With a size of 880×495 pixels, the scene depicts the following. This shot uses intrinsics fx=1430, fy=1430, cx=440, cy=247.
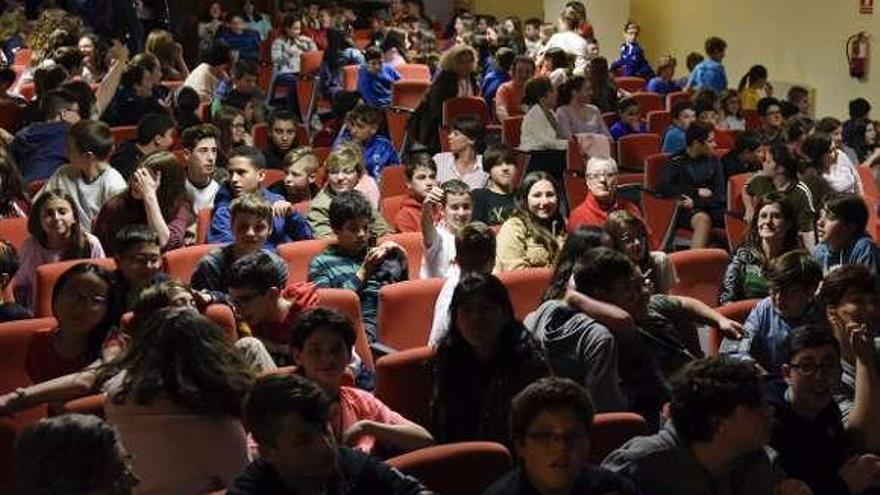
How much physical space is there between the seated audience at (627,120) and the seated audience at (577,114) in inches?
21.7

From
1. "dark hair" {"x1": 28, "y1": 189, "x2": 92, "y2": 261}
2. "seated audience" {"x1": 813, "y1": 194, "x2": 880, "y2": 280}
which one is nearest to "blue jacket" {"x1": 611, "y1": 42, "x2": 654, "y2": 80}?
"seated audience" {"x1": 813, "y1": 194, "x2": 880, "y2": 280}

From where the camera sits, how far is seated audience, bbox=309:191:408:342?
5.64 meters

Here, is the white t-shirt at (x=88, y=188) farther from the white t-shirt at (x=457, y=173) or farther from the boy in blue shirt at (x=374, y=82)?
the boy in blue shirt at (x=374, y=82)

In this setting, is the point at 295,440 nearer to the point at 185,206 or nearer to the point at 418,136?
the point at 185,206

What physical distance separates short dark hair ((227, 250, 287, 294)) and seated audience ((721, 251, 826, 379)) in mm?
1542

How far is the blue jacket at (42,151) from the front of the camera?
25.8 feet

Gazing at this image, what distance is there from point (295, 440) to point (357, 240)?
2.72 m

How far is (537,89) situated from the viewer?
366 inches

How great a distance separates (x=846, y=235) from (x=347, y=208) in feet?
6.73

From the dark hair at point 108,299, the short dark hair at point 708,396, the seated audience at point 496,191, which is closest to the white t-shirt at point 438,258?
the seated audience at point 496,191

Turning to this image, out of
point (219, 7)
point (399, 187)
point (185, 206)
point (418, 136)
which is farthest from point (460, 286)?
point (219, 7)

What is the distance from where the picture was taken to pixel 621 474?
3.31 metres

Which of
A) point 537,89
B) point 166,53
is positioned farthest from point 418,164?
point 166,53

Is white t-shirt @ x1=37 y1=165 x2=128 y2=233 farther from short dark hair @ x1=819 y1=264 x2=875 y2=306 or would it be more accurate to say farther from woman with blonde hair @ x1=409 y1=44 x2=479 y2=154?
short dark hair @ x1=819 y1=264 x2=875 y2=306
